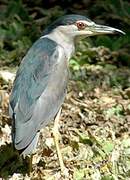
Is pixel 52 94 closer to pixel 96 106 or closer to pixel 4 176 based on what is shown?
pixel 4 176

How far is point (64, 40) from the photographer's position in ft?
20.0

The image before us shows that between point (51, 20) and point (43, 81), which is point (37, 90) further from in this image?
point (51, 20)

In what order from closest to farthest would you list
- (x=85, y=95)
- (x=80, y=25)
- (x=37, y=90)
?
1. (x=37, y=90)
2. (x=80, y=25)
3. (x=85, y=95)

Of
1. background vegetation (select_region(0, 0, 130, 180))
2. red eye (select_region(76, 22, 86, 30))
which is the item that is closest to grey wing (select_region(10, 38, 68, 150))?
red eye (select_region(76, 22, 86, 30))

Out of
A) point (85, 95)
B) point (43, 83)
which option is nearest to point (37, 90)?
point (43, 83)

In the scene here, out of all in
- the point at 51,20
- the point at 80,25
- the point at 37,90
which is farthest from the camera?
the point at 51,20

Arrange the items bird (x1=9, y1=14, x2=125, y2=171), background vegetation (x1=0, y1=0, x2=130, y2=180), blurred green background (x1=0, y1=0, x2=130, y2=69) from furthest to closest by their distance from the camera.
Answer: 1. blurred green background (x1=0, y1=0, x2=130, y2=69)
2. background vegetation (x1=0, y1=0, x2=130, y2=180)
3. bird (x1=9, y1=14, x2=125, y2=171)

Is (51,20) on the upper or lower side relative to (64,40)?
lower

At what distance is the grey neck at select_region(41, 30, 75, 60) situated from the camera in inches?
239

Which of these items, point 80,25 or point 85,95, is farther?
point 85,95

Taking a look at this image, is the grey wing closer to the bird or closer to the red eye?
the bird

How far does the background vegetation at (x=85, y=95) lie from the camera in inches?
229

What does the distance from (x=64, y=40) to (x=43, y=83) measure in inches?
23.3

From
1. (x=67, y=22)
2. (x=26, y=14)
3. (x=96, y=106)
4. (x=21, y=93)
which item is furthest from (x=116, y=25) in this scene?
(x=21, y=93)
